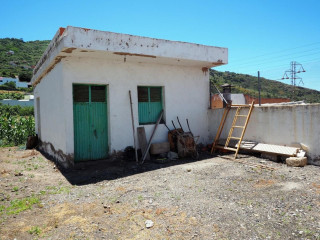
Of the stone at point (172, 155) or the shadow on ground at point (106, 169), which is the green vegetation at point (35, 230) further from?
the stone at point (172, 155)

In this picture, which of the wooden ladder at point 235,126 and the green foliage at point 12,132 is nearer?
the wooden ladder at point 235,126


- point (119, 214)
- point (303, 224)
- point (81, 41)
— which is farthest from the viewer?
point (81, 41)

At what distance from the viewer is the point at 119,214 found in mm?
3893

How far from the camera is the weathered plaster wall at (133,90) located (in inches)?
278

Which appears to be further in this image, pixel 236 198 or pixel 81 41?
pixel 81 41

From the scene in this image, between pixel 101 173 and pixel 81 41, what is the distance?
3.54 metres

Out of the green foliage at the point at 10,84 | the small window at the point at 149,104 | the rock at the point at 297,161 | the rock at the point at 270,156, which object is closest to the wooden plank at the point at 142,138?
the small window at the point at 149,104

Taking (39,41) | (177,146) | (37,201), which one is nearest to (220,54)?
(177,146)

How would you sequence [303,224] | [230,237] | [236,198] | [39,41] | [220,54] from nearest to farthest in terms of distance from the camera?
[230,237] → [303,224] → [236,198] → [220,54] → [39,41]

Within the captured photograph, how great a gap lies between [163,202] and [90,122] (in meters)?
4.18

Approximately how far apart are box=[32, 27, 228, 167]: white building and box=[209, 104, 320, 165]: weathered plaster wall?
2.25 m

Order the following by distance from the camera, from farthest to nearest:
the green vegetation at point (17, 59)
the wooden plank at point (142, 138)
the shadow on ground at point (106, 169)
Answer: the green vegetation at point (17, 59) → the wooden plank at point (142, 138) → the shadow on ground at point (106, 169)

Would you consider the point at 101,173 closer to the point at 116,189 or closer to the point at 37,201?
the point at 116,189

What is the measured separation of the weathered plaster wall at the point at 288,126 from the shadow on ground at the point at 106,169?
2.05m
